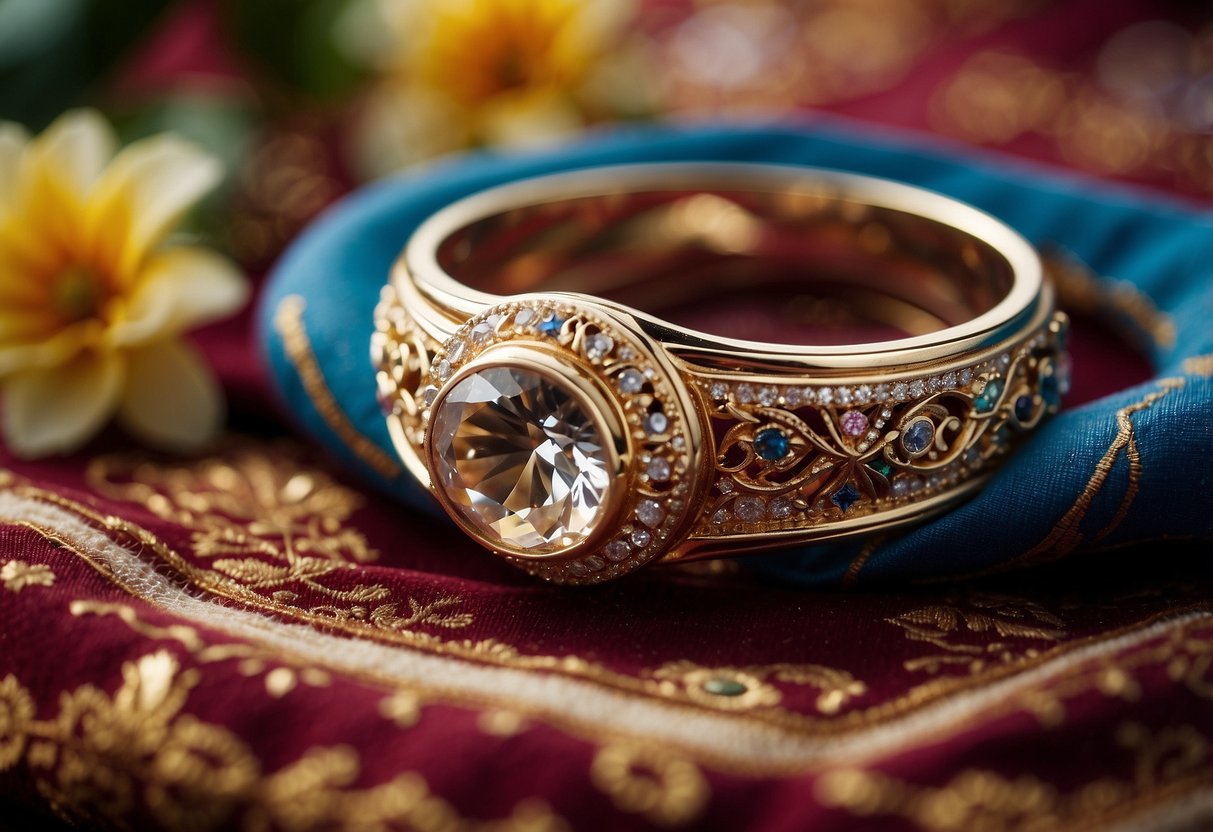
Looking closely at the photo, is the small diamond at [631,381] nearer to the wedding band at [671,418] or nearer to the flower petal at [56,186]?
the wedding band at [671,418]

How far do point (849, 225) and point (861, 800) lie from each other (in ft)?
2.18

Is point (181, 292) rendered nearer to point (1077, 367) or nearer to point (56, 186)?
point (56, 186)

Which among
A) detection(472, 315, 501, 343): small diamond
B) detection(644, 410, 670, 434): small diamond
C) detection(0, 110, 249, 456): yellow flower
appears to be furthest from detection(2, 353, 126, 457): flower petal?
detection(644, 410, 670, 434): small diamond

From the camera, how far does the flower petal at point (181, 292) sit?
82 cm

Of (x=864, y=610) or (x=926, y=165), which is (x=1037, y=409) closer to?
(x=864, y=610)

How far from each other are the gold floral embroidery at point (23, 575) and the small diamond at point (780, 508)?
403mm

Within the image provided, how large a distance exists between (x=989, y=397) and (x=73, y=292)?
26.0 inches

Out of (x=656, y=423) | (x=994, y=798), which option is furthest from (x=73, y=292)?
(x=994, y=798)

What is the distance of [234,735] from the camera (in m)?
0.52

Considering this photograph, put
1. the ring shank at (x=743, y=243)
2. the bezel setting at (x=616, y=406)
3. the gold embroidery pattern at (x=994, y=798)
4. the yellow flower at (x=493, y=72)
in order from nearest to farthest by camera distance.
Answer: the gold embroidery pattern at (x=994, y=798) → the bezel setting at (x=616, y=406) → the ring shank at (x=743, y=243) → the yellow flower at (x=493, y=72)

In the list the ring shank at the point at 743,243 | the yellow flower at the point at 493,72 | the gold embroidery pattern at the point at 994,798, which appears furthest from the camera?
the yellow flower at the point at 493,72

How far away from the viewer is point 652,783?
0.50m

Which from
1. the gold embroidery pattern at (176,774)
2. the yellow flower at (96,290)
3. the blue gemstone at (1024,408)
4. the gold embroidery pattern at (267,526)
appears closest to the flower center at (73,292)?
the yellow flower at (96,290)

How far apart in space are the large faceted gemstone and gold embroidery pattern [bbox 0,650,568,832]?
0.16m
